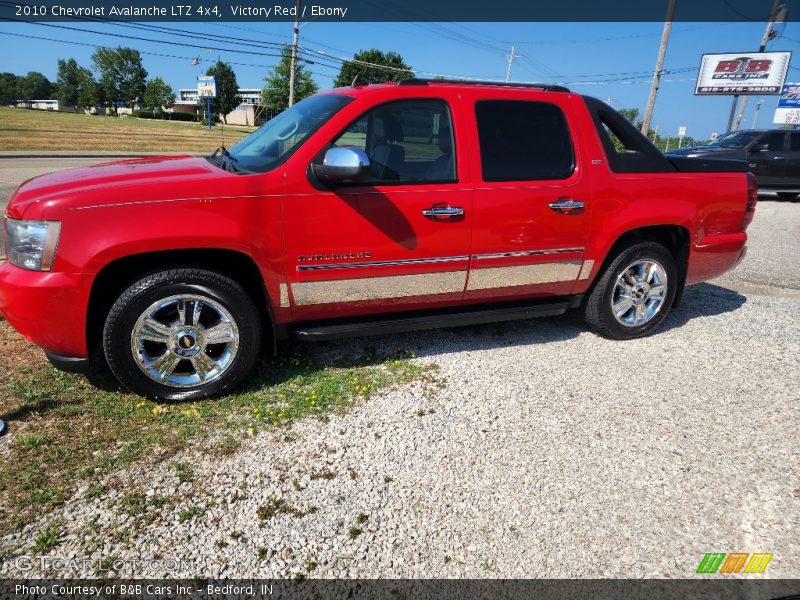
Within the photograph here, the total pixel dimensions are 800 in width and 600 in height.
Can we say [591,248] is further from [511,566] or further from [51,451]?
[51,451]

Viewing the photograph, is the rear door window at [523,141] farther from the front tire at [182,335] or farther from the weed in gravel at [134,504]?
the weed in gravel at [134,504]

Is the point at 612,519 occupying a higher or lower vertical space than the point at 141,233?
lower

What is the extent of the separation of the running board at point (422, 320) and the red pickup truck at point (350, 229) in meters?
0.01

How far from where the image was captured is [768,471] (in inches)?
107

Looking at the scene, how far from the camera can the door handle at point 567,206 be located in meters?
3.60

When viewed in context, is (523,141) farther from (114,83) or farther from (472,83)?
(114,83)

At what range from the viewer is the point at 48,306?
8.89 feet

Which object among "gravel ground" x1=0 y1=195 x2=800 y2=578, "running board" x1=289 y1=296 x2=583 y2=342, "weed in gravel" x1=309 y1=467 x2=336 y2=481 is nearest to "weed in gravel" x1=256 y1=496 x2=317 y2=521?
"gravel ground" x1=0 y1=195 x2=800 y2=578

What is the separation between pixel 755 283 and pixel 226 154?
6142mm

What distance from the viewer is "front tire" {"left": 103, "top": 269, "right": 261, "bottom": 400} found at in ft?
9.43

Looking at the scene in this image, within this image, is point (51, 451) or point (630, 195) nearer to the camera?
point (51, 451)

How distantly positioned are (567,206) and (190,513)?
2.98m

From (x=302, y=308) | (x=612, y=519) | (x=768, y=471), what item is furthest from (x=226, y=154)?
(x=768, y=471)
